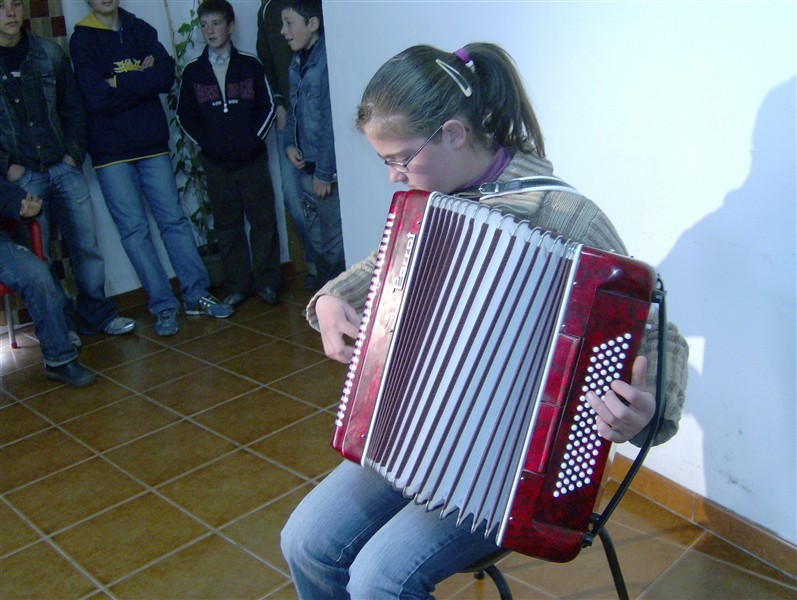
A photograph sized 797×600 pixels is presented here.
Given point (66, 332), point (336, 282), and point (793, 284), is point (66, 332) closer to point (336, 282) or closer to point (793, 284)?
point (336, 282)

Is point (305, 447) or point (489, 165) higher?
point (489, 165)

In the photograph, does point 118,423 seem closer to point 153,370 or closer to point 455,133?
point 153,370

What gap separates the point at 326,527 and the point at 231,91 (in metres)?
2.67

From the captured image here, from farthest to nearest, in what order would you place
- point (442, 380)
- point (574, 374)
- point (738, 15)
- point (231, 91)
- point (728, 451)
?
point (231, 91) → point (728, 451) → point (738, 15) → point (442, 380) → point (574, 374)

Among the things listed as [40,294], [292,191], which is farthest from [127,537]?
[292,191]

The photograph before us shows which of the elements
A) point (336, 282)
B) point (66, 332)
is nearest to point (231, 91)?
point (66, 332)

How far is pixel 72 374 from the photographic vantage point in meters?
2.99

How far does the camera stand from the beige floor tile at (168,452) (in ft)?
7.75

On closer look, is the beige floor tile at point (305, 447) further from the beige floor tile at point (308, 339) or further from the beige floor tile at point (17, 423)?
the beige floor tile at point (17, 423)

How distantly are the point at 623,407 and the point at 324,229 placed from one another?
2718mm

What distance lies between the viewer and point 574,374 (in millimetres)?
1039

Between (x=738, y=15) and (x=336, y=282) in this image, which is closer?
(x=336, y=282)

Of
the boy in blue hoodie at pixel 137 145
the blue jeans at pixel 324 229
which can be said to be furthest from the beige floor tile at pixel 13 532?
the blue jeans at pixel 324 229

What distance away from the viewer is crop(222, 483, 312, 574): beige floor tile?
196 centimetres
